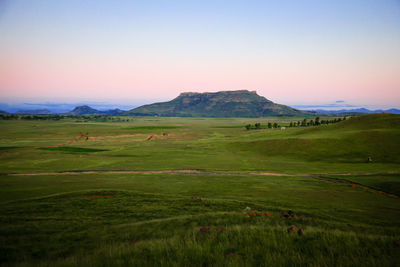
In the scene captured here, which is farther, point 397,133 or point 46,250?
point 397,133

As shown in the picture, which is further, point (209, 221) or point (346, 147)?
point (346, 147)

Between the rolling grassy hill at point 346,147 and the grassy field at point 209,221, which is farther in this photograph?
the rolling grassy hill at point 346,147

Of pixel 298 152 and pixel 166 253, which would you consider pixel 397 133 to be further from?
pixel 166 253

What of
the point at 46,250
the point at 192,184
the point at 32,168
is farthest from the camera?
the point at 32,168

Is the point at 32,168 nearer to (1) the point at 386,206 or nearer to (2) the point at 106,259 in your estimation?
(2) the point at 106,259

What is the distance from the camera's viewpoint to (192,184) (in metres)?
29.2

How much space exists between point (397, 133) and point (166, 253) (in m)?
72.2

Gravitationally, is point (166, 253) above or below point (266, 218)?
above

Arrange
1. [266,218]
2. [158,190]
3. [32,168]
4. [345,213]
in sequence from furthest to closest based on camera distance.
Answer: [32,168]
[158,190]
[345,213]
[266,218]

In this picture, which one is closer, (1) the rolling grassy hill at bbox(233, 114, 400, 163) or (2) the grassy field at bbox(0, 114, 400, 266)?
(2) the grassy field at bbox(0, 114, 400, 266)

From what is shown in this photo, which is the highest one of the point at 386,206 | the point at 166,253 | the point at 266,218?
the point at 166,253

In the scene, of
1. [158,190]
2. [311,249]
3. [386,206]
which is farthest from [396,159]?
[311,249]

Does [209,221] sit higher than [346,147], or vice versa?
[209,221]

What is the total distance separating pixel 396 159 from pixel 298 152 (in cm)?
1899
